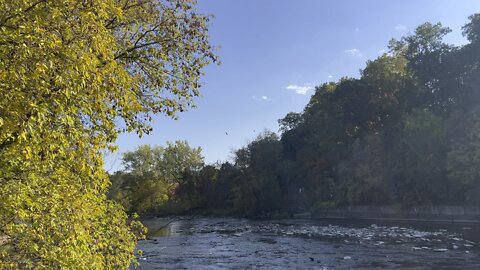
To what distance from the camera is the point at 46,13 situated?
467cm

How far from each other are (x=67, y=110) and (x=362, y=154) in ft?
197

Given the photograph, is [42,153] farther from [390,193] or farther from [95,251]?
[390,193]

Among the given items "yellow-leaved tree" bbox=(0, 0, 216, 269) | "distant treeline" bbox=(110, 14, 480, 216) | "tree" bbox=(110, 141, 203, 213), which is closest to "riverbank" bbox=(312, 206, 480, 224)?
"distant treeline" bbox=(110, 14, 480, 216)

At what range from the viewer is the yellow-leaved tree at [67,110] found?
4367mm

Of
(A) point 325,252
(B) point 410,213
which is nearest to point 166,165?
(B) point 410,213

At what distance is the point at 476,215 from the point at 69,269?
44.6m

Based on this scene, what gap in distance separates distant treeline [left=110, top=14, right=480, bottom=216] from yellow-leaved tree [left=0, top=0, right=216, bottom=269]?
41.4m

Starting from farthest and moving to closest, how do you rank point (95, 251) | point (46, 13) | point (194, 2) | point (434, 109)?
1. point (434, 109)
2. point (194, 2)
3. point (95, 251)
4. point (46, 13)

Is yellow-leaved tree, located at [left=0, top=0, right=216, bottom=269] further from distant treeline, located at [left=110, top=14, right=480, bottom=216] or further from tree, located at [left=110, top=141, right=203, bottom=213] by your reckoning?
tree, located at [left=110, top=141, right=203, bottom=213]

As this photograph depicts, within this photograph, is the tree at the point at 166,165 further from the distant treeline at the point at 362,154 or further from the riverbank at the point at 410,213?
the riverbank at the point at 410,213

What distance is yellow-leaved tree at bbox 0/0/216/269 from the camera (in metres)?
4.37

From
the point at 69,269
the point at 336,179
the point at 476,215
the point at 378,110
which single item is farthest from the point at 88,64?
the point at 336,179

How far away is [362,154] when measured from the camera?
61375mm

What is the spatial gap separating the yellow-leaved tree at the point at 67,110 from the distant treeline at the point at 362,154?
136ft
